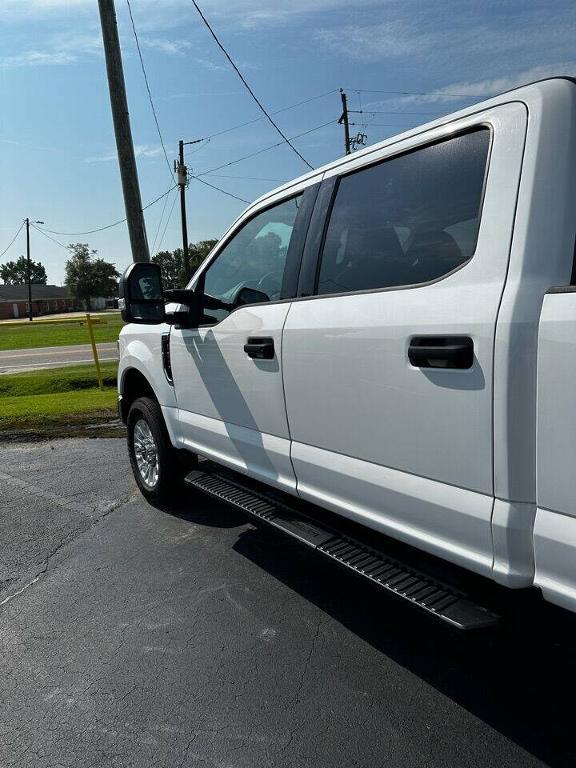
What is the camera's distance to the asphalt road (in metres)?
17.9

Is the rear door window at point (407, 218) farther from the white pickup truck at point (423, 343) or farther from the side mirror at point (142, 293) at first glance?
the side mirror at point (142, 293)

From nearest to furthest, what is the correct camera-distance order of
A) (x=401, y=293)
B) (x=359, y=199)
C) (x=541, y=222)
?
(x=541, y=222), (x=401, y=293), (x=359, y=199)

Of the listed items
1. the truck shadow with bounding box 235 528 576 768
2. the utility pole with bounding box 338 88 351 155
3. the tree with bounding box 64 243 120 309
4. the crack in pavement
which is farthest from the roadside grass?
the tree with bounding box 64 243 120 309

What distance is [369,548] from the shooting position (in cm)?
269

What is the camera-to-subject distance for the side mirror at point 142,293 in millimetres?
3566

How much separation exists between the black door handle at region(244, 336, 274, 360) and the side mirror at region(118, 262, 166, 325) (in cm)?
77

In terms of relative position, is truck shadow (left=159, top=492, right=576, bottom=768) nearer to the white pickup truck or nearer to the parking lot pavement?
the parking lot pavement

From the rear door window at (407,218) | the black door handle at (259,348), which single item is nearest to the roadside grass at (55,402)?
the black door handle at (259,348)

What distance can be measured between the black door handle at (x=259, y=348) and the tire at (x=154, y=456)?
61.1 inches

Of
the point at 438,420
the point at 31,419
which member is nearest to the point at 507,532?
the point at 438,420

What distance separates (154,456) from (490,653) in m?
2.87

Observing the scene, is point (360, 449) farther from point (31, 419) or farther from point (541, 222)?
point (31, 419)

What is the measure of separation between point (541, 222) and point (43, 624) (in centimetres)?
299

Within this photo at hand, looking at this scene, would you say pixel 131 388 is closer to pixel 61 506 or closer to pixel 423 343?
pixel 61 506
